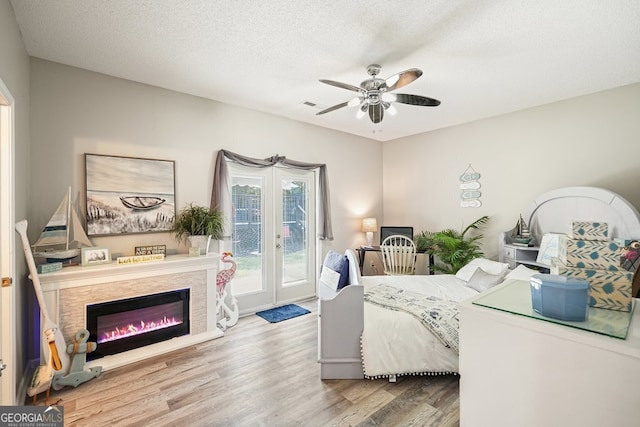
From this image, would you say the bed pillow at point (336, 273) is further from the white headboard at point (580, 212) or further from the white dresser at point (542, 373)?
the white headboard at point (580, 212)

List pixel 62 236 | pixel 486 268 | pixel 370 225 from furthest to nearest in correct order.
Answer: pixel 370 225, pixel 486 268, pixel 62 236

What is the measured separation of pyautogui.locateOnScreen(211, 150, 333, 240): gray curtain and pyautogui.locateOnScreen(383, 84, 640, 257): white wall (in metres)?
1.59

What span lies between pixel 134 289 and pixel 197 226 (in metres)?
0.86

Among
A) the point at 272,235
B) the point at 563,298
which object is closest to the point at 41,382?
the point at 272,235

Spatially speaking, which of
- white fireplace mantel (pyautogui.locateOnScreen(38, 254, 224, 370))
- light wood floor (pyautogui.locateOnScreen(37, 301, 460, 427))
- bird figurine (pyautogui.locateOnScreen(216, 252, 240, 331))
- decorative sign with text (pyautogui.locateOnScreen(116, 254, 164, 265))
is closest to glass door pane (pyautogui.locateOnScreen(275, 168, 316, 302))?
bird figurine (pyautogui.locateOnScreen(216, 252, 240, 331))

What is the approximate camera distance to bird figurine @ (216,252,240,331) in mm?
3430

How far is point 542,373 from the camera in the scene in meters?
0.86

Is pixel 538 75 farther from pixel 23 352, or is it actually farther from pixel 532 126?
pixel 23 352

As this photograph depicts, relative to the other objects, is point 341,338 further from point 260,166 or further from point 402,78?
point 260,166

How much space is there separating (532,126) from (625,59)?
1249 mm

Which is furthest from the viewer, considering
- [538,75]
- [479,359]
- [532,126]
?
[532,126]

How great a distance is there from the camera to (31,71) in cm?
254

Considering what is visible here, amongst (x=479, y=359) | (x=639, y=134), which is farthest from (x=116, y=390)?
(x=639, y=134)

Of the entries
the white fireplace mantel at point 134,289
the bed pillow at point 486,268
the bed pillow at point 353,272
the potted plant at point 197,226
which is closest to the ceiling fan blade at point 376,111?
the bed pillow at point 353,272
